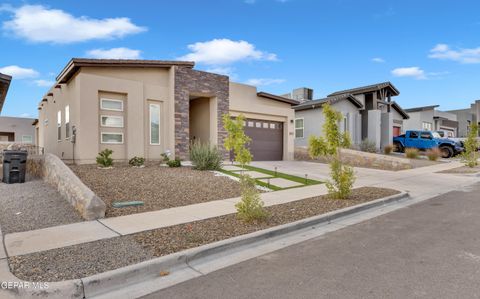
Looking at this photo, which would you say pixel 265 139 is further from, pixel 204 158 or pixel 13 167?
pixel 13 167

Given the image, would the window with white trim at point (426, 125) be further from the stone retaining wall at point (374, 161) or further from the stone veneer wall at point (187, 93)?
the stone veneer wall at point (187, 93)

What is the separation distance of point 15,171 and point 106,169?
2.79 m

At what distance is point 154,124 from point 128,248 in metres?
11.1

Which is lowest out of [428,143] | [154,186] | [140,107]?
[154,186]

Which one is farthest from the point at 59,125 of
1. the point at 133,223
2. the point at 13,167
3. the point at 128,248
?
the point at 128,248

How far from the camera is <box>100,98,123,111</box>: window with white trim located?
14.0 metres

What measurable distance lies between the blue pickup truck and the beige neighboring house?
50.5 ft

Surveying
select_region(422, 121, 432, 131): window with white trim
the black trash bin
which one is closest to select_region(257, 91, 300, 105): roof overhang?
the black trash bin

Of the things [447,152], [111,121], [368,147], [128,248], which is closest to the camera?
[128,248]

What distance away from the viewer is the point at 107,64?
13789 millimetres

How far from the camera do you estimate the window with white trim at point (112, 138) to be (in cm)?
1406

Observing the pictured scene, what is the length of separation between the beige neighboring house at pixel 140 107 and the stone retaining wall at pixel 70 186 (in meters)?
2.14

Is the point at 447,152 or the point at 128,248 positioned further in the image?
the point at 447,152

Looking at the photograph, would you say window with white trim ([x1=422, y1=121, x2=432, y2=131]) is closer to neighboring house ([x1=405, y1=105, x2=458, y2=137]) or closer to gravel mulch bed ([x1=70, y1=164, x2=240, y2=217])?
neighboring house ([x1=405, y1=105, x2=458, y2=137])
